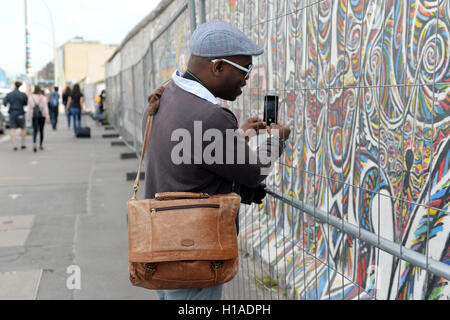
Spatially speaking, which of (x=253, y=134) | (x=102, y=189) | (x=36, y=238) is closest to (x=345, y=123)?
(x=253, y=134)

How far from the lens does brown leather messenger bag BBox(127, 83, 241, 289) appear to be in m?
2.10

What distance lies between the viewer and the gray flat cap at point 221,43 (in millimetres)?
2154

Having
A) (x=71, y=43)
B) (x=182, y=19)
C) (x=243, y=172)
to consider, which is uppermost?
(x=71, y=43)

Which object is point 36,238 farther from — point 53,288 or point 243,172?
point 243,172

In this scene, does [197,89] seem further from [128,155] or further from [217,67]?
[128,155]

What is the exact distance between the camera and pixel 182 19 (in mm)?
5344

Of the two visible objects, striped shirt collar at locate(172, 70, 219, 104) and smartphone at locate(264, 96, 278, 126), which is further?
smartphone at locate(264, 96, 278, 126)

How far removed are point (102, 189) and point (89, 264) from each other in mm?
3850

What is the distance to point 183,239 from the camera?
2.09 meters

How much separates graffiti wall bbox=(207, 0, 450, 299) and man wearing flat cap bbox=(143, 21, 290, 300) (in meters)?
0.29

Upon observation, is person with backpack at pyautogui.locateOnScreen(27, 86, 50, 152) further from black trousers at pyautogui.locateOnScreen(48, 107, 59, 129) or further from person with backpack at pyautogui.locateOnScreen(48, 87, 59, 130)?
black trousers at pyautogui.locateOnScreen(48, 107, 59, 129)

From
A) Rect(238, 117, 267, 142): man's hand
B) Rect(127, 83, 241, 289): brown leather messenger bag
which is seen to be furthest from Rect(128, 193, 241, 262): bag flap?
Rect(238, 117, 267, 142): man's hand

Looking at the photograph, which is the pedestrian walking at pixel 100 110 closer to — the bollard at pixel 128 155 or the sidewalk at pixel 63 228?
the sidewalk at pixel 63 228

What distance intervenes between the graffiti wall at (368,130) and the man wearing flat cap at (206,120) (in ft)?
0.95
